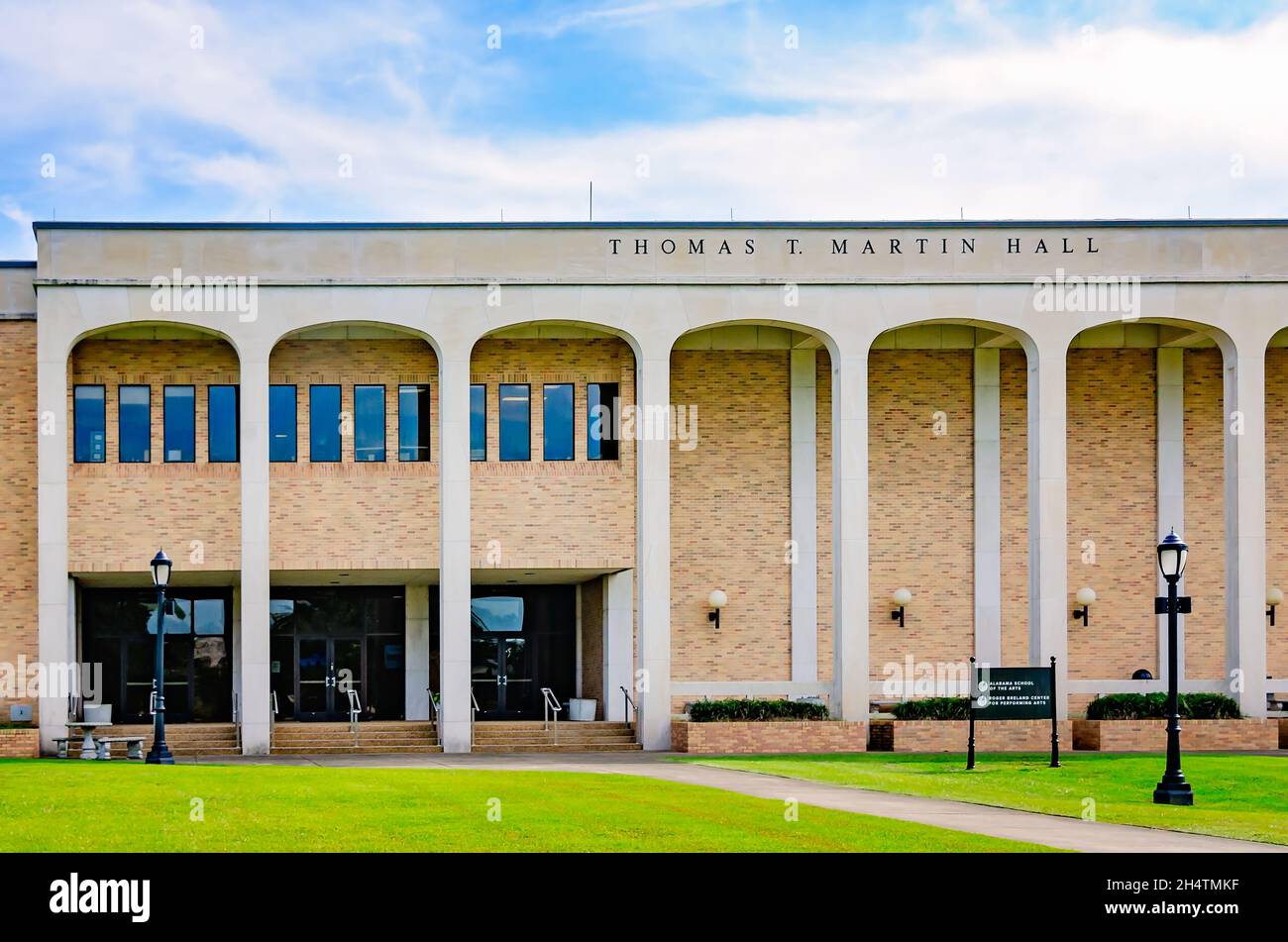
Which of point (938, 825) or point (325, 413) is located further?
point (325, 413)

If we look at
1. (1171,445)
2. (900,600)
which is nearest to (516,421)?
(900,600)

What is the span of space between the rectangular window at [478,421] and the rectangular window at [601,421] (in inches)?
85.6

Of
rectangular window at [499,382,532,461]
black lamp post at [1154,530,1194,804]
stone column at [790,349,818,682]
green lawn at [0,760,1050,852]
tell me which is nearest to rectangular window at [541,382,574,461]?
rectangular window at [499,382,532,461]

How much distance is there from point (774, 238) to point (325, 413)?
1003 centimetres

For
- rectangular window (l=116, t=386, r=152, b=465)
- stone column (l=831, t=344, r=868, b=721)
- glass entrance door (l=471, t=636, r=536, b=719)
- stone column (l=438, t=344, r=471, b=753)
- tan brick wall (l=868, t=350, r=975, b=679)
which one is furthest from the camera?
glass entrance door (l=471, t=636, r=536, b=719)

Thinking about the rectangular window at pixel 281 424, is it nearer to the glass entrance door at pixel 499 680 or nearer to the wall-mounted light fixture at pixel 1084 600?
the glass entrance door at pixel 499 680

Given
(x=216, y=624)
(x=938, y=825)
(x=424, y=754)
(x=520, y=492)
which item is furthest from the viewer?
(x=216, y=624)

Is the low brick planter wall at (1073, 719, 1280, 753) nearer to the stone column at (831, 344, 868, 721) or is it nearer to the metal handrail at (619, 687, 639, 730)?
the stone column at (831, 344, 868, 721)

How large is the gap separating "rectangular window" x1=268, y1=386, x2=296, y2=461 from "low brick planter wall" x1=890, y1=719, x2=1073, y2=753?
44.6ft

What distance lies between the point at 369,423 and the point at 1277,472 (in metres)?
19.8

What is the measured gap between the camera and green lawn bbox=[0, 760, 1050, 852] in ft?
46.2

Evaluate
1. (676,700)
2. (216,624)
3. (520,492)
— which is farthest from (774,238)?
(216,624)

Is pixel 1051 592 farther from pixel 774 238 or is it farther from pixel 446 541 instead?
pixel 446 541

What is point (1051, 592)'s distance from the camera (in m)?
34.0
